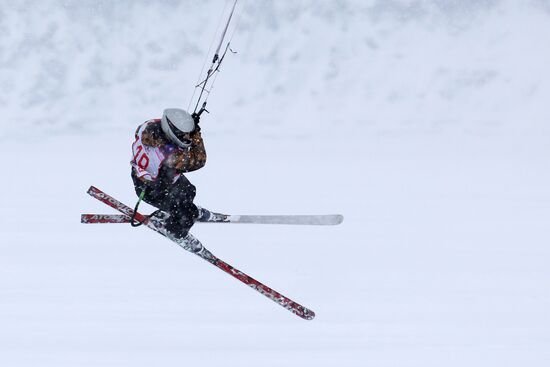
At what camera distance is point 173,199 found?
677 cm

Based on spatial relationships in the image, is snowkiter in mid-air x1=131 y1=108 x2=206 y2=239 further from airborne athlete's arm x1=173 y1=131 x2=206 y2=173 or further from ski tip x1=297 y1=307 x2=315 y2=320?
ski tip x1=297 y1=307 x2=315 y2=320

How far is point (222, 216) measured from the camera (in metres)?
7.87

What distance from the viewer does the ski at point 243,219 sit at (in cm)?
767

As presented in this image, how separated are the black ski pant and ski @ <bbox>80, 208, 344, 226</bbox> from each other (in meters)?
0.64

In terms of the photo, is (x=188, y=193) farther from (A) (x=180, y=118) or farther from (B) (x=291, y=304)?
(B) (x=291, y=304)

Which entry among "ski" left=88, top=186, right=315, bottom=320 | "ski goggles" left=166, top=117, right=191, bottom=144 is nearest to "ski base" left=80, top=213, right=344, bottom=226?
"ski" left=88, top=186, right=315, bottom=320

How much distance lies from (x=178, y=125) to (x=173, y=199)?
102 cm

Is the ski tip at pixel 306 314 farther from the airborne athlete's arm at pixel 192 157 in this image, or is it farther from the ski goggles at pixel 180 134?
the ski goggles at pixel 180 134

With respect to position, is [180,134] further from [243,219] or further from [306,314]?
[306,314]

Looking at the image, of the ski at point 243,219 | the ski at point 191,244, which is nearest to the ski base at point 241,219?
the ski at point 243,219

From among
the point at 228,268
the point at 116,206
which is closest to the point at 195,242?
the point at 228,268

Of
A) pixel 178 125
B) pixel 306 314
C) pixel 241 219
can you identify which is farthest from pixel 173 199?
pixel 306 314

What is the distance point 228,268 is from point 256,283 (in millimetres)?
387

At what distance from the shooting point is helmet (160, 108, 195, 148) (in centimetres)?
607
